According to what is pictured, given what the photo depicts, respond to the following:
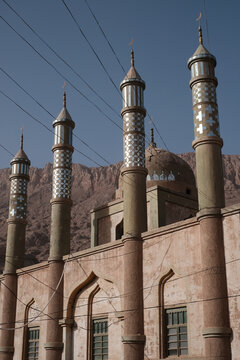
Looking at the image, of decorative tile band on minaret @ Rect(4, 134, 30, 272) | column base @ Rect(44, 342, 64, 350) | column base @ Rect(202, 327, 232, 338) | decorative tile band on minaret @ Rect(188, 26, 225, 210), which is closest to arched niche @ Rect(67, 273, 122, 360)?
column base @ Rect(44, 342, 64, 350)

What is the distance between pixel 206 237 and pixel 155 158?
28.7 ft

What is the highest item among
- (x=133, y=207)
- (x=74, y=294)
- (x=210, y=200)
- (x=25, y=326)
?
(x=133, y=207)

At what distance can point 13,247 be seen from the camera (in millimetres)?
21078

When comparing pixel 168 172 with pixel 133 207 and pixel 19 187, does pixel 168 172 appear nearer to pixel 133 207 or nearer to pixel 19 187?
pixel 133 207

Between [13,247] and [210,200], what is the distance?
10687 millimetres

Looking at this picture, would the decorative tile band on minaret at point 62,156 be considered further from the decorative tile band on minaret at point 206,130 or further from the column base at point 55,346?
the decorative tile band on minaret at point 206,130

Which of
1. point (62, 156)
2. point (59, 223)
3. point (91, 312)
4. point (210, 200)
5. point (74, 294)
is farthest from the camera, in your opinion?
point (62, 156)

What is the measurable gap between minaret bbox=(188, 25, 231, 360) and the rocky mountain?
38387 millimetres

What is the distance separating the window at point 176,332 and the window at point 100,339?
278 centimetres

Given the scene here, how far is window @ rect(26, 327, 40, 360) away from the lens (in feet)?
60.7

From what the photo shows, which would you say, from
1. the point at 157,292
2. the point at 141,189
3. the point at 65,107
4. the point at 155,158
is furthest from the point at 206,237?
the point at 65,107

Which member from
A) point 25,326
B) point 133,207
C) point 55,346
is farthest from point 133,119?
point 25,326

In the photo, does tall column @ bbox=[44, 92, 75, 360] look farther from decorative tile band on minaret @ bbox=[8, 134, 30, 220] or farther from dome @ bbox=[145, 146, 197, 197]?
dome @ bbox=[145, 146, 197, 197]

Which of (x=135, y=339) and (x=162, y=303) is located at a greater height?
(x=162, y=303)
